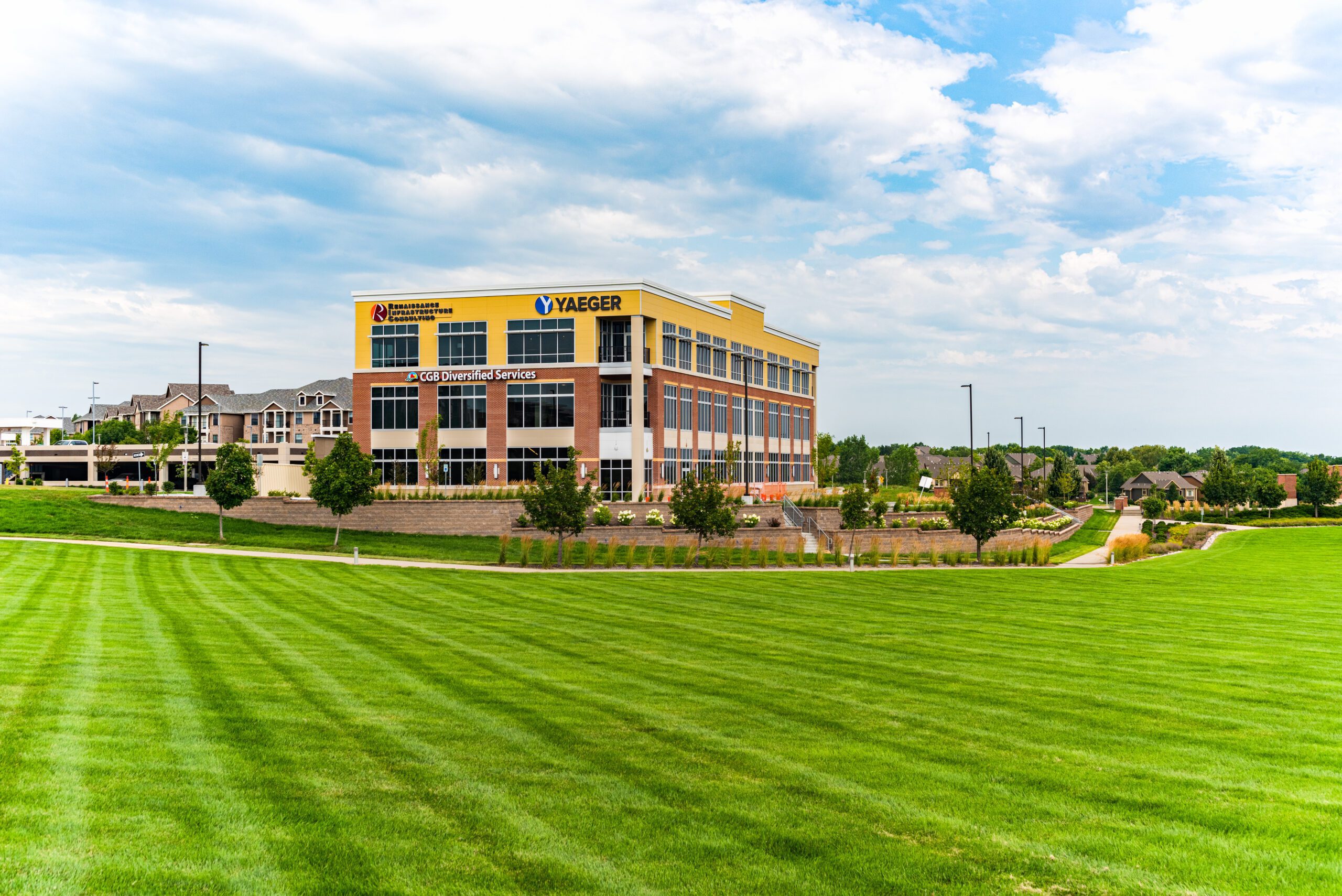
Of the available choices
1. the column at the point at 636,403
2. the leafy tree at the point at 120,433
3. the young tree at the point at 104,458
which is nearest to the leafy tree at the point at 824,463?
the column at the point at 636,403

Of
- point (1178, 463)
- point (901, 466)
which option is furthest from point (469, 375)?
point (1178, 463)

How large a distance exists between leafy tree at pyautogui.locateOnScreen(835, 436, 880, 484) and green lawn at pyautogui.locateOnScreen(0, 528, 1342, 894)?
395 feet

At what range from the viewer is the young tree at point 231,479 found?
139 feet

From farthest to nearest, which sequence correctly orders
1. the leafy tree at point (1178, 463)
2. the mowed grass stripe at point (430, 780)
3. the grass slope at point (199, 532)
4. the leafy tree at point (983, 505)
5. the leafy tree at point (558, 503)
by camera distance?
the leafy tree at point (1178, 463), the grass slope at point (199, 532), the leafy tree at point (983, 505), the leafy tree at point (558, 503), the mowed grass stripe at point (430, 780)

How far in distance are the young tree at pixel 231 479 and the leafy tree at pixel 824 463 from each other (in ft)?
162

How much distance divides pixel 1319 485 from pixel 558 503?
3312 inches

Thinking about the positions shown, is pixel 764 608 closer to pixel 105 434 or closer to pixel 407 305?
pixel 407 305

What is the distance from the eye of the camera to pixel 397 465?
61.2 meters

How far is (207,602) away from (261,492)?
37.5 metres

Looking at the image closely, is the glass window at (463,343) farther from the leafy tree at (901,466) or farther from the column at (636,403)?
the leafy tree at (901,466)

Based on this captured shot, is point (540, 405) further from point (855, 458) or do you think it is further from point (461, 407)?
point (855, 458)

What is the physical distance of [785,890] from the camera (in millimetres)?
6410

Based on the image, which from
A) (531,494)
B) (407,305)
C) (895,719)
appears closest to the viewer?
(895,719)

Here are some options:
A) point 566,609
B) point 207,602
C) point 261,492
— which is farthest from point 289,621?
point 261,492
